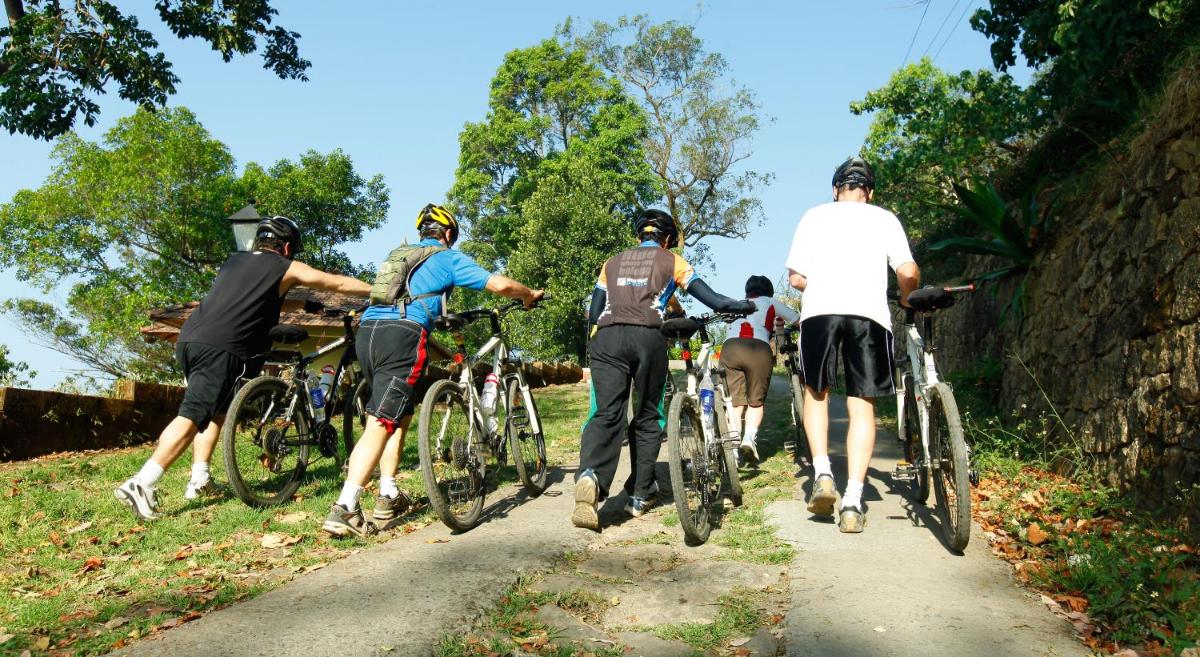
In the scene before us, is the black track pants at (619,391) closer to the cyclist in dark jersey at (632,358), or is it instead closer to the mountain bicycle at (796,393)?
the cyclist in dark jersey at (632,358)

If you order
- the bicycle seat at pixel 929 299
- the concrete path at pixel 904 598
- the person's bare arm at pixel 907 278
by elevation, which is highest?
A: the person's bare arm at pixel 907 278

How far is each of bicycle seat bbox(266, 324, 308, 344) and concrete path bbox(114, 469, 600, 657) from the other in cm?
173

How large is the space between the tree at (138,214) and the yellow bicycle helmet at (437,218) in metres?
29.2

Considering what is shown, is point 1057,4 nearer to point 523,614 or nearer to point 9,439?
point 523,614

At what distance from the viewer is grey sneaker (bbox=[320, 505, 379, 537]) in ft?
15.3

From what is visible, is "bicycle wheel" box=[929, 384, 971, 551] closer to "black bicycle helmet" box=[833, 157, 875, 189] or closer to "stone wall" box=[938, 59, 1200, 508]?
"stone wall" box=[938, 59, 1200, 508]

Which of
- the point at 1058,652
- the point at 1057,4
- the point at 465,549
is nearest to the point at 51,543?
the point at 465,549

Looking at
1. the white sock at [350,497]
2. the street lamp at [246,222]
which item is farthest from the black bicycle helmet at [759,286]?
the street lamp at [246,222]

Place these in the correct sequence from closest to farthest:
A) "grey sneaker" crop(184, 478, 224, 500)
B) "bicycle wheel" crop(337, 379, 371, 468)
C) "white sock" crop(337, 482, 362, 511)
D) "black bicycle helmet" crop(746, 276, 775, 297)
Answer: "white sock" crop(337, 482, 362, 511) → "grey sneaker" crop(184, 478, 224, 500) → "bicycle wheel" crop(337, 379, 371, 468) → "black bicycle helmet" crop(746, 276, 775, 297)

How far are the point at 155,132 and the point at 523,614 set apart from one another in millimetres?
33785

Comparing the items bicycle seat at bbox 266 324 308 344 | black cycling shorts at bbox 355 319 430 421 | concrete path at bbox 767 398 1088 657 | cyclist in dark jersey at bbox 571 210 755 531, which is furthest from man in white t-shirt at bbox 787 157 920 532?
bicycle seat at bbox 266 324 308 344

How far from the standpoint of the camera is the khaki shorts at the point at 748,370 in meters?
6.95

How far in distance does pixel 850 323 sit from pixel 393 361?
8.61 feet

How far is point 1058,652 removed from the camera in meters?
2.99
